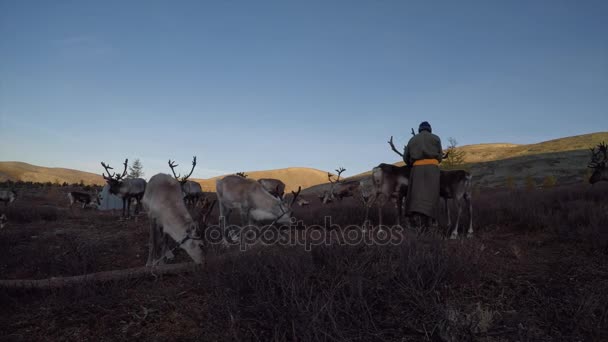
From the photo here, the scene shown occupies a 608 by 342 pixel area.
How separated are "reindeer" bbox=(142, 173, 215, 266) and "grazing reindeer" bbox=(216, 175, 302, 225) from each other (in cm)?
212

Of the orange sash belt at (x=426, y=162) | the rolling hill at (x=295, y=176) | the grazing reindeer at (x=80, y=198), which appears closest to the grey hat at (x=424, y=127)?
the orange sash belt at (x=426, y=162)

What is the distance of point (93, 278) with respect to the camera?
495cm

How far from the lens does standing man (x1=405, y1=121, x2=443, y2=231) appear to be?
747 cm

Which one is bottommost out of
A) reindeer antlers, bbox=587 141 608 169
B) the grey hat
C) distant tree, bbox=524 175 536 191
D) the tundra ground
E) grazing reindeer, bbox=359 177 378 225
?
distant tree, bbox=524 175 536 191

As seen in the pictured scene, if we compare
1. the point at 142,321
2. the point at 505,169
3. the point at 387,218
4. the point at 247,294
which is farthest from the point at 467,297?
the point at 505,169

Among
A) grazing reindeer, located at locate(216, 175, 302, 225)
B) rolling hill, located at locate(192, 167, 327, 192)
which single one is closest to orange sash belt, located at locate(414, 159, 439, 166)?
grazing reindeer, located at locate(216, 175, 302, 225)

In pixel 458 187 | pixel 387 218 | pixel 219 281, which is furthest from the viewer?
pixel 387 218

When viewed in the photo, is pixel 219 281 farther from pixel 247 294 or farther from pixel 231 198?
pixel 231 198

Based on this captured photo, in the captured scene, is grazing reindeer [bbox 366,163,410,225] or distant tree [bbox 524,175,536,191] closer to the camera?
grazing reindeer [bbox 366,163,410,225]

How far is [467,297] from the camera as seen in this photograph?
3861 mm

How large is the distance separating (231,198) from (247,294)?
5472 millimetres

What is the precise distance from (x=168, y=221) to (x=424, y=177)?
211 inches

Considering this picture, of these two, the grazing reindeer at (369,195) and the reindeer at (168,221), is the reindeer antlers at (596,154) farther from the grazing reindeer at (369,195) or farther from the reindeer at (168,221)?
the reindeer at (168,221)

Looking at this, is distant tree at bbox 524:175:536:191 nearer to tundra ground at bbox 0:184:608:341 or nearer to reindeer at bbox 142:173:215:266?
tundra ground at bbox 0:184:608:341
